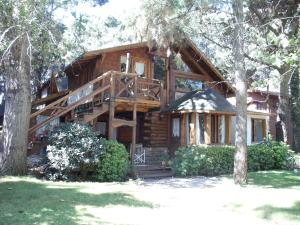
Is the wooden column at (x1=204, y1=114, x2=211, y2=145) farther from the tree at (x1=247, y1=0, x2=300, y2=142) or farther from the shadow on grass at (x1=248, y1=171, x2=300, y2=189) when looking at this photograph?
the tree at (x1=247, y1=0, x2=300, y2=142)

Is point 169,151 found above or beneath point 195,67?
beneath

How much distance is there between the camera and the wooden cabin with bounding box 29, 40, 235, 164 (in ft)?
59.6

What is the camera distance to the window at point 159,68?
21.0m

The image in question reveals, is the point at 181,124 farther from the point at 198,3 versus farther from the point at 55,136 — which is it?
the point at 55,136

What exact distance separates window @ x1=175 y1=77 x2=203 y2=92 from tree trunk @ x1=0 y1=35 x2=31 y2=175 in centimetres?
1046

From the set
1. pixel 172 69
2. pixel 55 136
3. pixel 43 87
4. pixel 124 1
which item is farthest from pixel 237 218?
pixel 43 87

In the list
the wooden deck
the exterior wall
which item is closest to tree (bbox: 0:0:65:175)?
the wooden deck

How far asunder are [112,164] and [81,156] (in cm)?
142

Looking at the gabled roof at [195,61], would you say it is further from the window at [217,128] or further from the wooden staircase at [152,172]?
the wooden staircase at [152,172]

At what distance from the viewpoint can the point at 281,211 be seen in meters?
8.60

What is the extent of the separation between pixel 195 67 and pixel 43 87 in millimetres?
10362

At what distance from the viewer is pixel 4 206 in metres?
8.09

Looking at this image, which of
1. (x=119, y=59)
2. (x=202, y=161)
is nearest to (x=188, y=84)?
(x=119, y=59)

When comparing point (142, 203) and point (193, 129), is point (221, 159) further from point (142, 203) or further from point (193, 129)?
point (142, 203)
